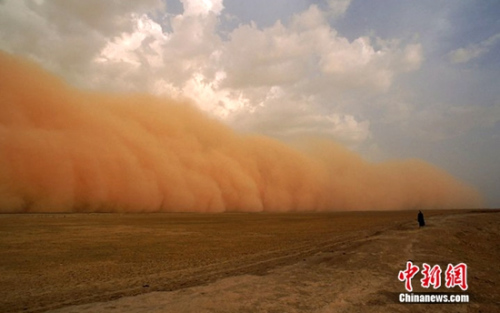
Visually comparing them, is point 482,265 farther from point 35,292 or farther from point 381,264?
point 35,292

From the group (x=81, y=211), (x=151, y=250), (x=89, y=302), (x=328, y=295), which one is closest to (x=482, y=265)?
(x=328, y=295)

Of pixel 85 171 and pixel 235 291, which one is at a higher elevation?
pixel 85 171

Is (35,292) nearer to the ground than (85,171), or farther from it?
nearer to the ground

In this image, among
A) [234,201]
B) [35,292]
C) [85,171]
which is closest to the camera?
[35,292]

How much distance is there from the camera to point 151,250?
568 inches

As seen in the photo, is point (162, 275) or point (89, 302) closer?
point (89, 302)

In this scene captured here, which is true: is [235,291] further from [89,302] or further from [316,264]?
[316,264]

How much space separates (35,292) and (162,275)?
10.4ft

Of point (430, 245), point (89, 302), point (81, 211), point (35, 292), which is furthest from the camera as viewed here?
point (81, 211)

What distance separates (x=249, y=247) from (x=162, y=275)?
6.19m

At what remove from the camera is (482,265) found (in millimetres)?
10641

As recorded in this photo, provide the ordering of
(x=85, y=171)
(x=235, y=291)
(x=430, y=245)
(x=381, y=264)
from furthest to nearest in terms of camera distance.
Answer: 1. (x=85, y=171)
2. (x=430, y=245)
3. (x=381, y=264)
4. (x=235, y=291)

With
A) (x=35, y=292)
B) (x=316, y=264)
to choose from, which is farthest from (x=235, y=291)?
(x=35, y=292)

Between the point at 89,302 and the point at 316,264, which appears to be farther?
the point at 316,264
